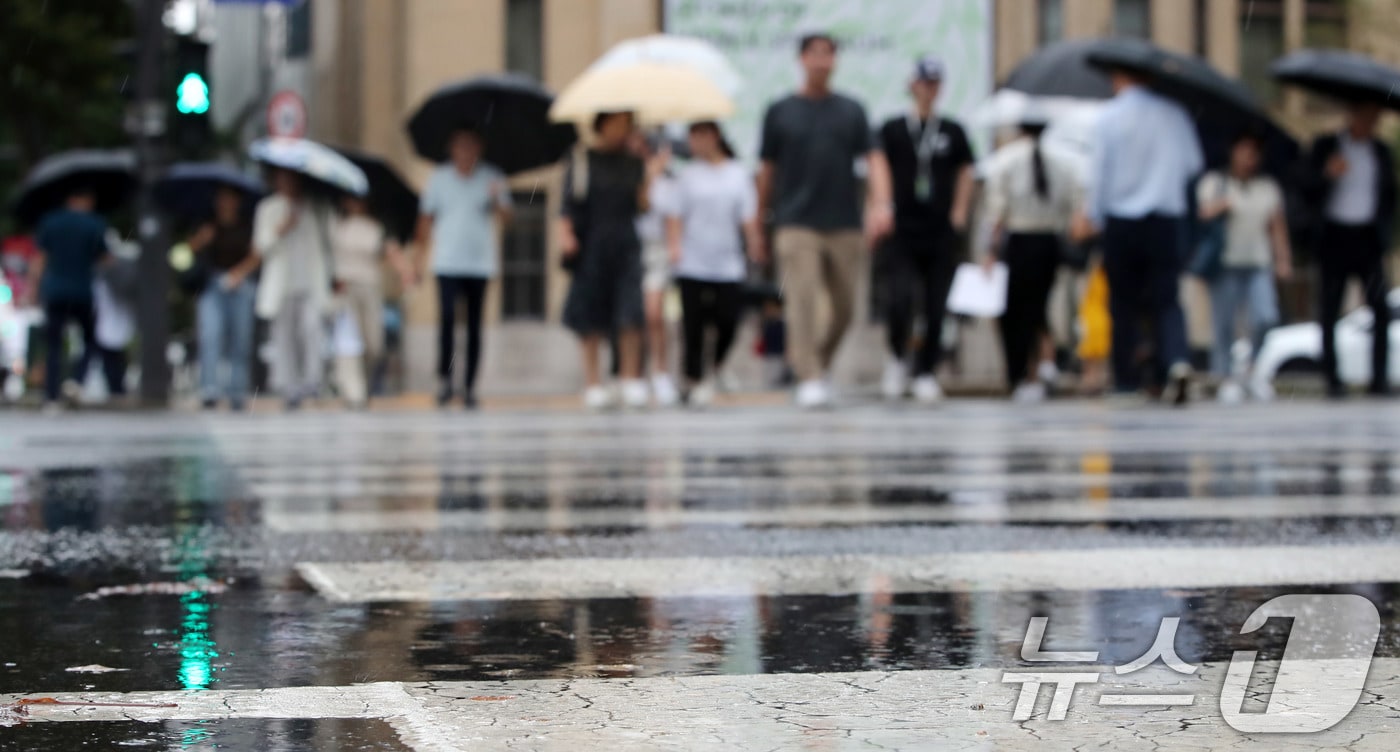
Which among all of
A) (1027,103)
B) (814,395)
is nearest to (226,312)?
(814,395)

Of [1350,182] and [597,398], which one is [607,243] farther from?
[1350,182]

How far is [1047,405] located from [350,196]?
595cm

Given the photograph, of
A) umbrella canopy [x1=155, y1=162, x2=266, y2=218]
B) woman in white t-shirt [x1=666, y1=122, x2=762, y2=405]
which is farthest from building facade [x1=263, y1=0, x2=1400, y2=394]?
woman in white t-shirt [x1=666, y1=122, x2=762, y2=405]

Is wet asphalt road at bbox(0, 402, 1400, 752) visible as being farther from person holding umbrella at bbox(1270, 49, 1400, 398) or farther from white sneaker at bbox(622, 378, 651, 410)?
person holding umbrella at bbox(1270, 49, 1400, 398)

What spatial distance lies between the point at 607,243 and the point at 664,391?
46.8 inches

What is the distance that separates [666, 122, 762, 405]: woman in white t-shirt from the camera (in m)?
14.5

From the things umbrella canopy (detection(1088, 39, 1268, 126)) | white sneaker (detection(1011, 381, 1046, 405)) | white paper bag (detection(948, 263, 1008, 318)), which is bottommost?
white sneaker (detection(1011, 381, 1046, 405))

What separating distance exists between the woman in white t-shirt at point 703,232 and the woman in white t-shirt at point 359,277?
2976 millimetres

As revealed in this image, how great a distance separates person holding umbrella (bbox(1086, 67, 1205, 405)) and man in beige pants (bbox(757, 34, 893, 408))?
126cm

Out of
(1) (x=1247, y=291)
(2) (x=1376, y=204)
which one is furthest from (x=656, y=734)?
(1) (x=1247, y=291)

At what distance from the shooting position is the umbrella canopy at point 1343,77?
14359 mm

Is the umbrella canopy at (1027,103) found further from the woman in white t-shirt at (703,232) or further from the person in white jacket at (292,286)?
the person in white jacket at (292,286)

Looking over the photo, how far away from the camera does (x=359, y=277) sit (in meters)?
17.3

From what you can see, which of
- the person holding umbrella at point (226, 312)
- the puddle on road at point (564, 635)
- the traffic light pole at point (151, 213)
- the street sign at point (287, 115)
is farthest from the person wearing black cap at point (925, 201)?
the puddle on road at point (564, 635)
